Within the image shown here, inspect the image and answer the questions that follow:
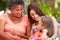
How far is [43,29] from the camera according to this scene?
911mm

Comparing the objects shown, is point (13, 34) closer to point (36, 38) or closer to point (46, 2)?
point (36, 38)

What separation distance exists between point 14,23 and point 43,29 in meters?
0.22

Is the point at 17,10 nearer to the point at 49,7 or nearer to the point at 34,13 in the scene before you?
the point at 34,13

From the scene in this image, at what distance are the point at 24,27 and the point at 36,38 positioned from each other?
12 cm

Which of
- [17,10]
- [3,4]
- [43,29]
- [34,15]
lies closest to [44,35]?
[43,29]

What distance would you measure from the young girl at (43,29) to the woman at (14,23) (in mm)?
64

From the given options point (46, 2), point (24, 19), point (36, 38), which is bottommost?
point (36, 38)

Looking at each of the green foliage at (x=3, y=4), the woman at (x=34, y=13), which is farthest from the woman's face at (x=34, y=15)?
the green foliage at (x=3, y=4)

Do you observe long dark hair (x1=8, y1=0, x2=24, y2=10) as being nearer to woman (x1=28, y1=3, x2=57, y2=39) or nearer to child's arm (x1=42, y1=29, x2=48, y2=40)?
woman (x1=28, y1=3, x2=57, y2=39)

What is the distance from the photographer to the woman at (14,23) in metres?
0.91

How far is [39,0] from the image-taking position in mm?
945

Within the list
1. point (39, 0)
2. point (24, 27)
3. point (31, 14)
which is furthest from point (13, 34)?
point (39, 0)

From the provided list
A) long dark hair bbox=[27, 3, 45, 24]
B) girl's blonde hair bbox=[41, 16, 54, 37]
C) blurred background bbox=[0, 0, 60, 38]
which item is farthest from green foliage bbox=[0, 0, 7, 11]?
girl's blonde hair bbox=[41, 16, 54, 37]

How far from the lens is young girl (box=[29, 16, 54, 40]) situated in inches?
35.6
